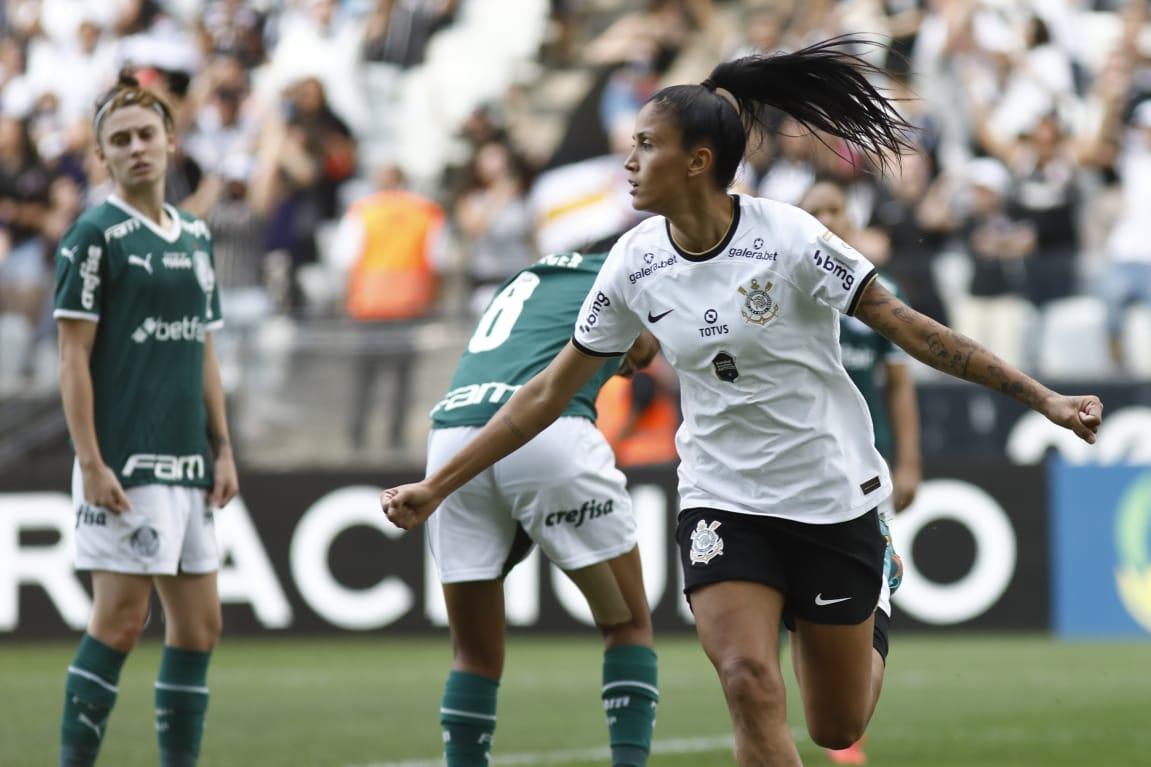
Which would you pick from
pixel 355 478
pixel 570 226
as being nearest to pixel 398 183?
pixel 570 226

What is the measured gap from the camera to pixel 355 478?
44.6ft

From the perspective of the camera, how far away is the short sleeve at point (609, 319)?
549 cm

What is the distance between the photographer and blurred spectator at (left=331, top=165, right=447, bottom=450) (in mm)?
13492

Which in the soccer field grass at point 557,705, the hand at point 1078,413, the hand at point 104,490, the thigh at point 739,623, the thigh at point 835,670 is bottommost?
the soccer field grass at point 557,705

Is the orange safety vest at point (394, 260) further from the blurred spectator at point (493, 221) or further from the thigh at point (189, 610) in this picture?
the thigh at point (189, 610)

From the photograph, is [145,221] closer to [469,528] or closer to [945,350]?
[469,528]

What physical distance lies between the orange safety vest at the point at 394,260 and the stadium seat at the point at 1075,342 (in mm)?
4492

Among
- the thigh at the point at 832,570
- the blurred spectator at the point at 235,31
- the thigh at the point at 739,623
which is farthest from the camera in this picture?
the blurred spectator at the point at 235,31

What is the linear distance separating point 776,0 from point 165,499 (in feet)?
45.9

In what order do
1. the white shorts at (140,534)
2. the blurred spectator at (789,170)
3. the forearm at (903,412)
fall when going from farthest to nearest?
the blurred spectator at (789,170) < the forearm at (903,412) < the white shorts at (140,534)

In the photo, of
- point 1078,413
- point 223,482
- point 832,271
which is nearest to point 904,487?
point 223,482

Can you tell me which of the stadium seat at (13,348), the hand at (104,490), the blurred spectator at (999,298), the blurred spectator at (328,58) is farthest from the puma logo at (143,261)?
the blurred spectator at (328,58)

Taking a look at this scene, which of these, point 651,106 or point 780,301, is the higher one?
Answer: point 651,106

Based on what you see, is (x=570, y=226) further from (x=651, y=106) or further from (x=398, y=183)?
(x=651, y=106)
